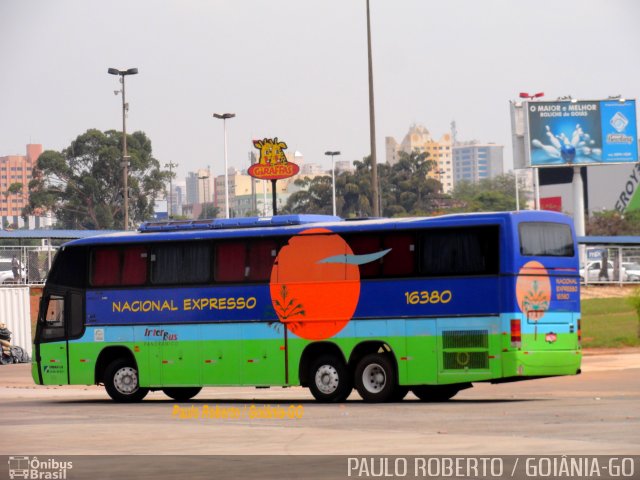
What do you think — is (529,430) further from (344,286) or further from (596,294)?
(596,294)

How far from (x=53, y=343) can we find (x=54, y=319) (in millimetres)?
504

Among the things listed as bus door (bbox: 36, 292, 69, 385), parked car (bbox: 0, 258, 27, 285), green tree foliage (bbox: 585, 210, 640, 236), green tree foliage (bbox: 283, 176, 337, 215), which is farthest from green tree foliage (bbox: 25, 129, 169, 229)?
bus door (bbox: 36, 292, 69, 385)

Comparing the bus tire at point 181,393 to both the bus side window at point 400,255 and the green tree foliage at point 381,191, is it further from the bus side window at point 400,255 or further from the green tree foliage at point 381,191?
the green tree foliage at point 381,191

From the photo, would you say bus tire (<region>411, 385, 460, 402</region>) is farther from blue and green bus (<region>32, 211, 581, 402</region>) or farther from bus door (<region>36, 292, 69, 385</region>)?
bus door (<region>36, 292, 69, 385</region>)

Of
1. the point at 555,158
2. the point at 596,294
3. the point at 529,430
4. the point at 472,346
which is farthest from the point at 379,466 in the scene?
the point at 555,158

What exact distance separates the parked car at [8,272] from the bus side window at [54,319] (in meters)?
26.5

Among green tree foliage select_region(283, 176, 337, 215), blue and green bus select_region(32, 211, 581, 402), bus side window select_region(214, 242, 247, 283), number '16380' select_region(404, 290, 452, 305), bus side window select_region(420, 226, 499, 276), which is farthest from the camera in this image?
green tree foliage select_region(283, 176, 337, 215)

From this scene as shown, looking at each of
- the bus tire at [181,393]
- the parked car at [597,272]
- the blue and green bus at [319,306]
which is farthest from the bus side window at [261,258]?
the parked car at [597,272]

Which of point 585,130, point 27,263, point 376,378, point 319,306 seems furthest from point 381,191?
point 376,378

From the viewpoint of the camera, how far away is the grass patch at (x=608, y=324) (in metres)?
41.9

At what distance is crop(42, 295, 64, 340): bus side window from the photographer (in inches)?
1105

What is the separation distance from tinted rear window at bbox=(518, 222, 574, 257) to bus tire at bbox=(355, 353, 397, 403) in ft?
10.6

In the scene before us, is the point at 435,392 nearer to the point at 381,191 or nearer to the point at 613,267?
the point at 613,267

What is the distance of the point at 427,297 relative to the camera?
24.4 metres
